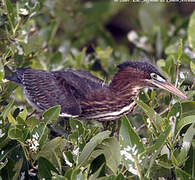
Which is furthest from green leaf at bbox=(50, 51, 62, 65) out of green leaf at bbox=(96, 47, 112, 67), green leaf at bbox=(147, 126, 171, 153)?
green leaf at bbox=(147, 126, 171, 153)

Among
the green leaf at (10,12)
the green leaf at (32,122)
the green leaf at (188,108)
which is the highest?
the green leaf at (10,12)

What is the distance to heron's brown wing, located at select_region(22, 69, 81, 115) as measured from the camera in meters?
3.38

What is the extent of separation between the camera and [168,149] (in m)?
2.49

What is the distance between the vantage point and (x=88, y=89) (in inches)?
137

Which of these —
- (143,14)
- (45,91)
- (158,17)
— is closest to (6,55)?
(45,91)

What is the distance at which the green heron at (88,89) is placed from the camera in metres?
3.27

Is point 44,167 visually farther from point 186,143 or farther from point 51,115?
point 186,143

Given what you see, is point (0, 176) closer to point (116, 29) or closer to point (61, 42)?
point (61, 42)

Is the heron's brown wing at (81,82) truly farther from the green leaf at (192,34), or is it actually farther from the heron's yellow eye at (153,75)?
the green leaf at (192,34)

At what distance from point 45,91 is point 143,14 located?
2031 millimetres

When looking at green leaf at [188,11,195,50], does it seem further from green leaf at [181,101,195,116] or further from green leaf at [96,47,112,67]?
green leaf at [181,101,195,116]

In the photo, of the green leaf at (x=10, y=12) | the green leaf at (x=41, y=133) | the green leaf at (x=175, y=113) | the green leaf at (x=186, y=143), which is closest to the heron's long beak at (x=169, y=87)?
the green leaf at (x=175, y=113)

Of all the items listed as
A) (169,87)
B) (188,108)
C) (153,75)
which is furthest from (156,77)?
(188,108)

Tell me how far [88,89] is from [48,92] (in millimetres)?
335
